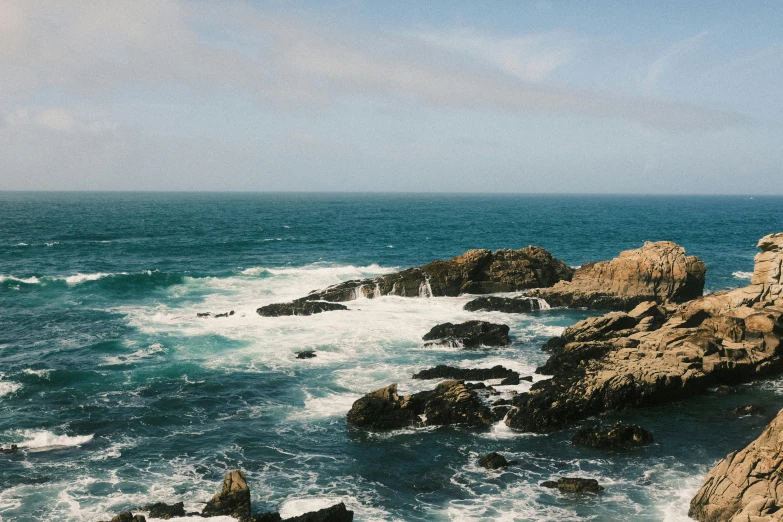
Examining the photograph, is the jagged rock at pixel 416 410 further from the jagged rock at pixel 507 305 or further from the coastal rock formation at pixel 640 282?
the coastal rock formation at pixel 640 282

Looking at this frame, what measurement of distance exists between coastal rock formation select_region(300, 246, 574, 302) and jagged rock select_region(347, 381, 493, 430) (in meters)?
25.9

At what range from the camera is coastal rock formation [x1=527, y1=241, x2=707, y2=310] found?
51.5 metres

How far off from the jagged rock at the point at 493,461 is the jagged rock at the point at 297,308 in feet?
93.4

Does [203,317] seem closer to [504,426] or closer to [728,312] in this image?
[504,426]

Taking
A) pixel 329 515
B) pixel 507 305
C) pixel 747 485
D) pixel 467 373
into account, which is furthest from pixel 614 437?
pixel 507 305

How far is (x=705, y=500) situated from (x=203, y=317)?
132 ft

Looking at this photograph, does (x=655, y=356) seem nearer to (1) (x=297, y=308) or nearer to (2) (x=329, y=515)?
(2) (x=329, y=515)

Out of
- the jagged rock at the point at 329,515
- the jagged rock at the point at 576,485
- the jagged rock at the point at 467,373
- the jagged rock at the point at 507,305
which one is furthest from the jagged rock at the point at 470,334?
the jagged rock at the point at 329,515

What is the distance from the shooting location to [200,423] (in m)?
30.6

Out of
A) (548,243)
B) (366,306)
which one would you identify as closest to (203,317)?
(366,306)

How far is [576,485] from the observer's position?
77.6 ft

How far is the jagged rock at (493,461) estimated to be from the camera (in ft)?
83.9

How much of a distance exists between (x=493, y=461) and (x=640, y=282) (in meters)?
31.7

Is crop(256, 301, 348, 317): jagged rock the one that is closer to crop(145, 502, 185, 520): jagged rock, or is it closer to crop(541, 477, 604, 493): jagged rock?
crop(145, 502, 185, 520): jagged rock
